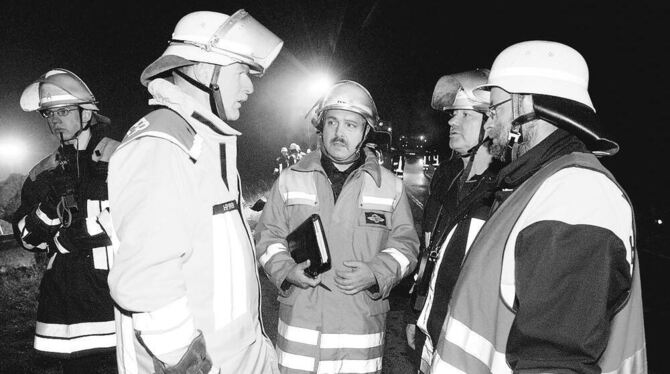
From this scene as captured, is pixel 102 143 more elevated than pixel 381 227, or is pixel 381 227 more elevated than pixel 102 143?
pixel 102 143

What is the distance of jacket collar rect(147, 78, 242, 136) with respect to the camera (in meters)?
→ 1.93

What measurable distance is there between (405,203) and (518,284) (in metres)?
1.75

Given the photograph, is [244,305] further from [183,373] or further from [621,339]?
[621,339]

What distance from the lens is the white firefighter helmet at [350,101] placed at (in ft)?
10.5

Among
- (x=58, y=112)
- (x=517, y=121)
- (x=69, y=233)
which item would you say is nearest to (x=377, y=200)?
(x=517, y=121)

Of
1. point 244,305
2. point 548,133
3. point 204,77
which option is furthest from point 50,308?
point 548,133

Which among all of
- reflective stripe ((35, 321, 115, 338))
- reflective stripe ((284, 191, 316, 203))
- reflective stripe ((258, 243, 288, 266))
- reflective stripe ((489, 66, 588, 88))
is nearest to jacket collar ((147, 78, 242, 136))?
reflective stripe ((284, 191, 316, 203))

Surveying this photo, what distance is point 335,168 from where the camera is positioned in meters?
3.32

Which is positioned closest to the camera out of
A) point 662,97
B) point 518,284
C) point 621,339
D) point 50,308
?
point 518,284

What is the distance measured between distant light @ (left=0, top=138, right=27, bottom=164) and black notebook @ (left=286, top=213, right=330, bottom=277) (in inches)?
555

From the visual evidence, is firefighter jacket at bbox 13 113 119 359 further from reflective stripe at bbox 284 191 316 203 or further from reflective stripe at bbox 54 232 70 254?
reflective stripe at bbox 284 191 316 203

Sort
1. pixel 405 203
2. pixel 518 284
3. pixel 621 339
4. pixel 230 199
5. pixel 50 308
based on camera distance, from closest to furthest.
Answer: pixel 518 284
pixel 621 339
pixel 230 199
pixel 50 308
pixel 405 203

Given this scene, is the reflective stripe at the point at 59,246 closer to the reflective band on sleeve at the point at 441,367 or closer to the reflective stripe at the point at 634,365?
the reflective band on sleeve at the point at 441,367

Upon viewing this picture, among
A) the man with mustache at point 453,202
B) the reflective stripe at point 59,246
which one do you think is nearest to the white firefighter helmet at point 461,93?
the man with mustache at point 453,202
